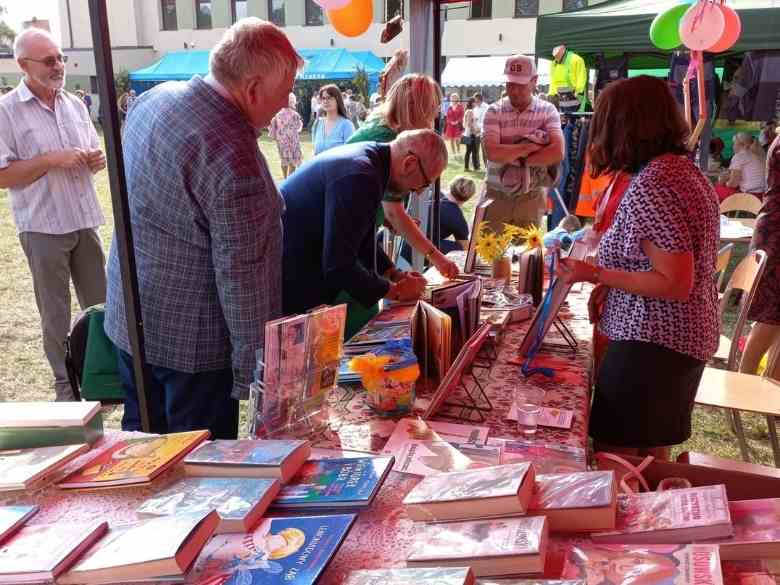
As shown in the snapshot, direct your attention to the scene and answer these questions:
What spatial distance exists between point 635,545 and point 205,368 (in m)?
1.15

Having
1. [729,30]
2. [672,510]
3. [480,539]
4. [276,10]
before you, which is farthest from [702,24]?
[276,10]

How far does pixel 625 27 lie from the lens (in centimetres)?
611

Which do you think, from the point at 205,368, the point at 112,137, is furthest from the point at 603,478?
the point at 112,137

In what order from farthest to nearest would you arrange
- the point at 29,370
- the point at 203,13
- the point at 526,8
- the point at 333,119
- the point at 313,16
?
the point at 203,13 < the point at 313,16 < the point at 526,8 < the point at 333,119 < the point at 29,370

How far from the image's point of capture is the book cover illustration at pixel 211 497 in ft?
3.27

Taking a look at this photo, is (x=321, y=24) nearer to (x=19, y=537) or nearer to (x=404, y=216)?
(x=404, y=216)

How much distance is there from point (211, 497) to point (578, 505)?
1.83 ft

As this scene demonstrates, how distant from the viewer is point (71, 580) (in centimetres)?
86

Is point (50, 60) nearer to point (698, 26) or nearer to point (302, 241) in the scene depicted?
point (302, 241)

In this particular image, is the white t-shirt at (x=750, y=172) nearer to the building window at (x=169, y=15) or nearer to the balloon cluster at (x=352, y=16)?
the balloon cluster at (x=352, y=16)

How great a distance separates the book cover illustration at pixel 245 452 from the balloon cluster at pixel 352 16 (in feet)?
8.42

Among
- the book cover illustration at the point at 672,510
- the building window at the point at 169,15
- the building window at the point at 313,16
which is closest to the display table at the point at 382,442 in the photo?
the book cover illustration at the point at 672,510

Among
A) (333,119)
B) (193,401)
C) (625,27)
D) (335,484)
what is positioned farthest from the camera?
(333,119)

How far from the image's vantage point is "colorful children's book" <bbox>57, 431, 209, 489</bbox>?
1.15m
